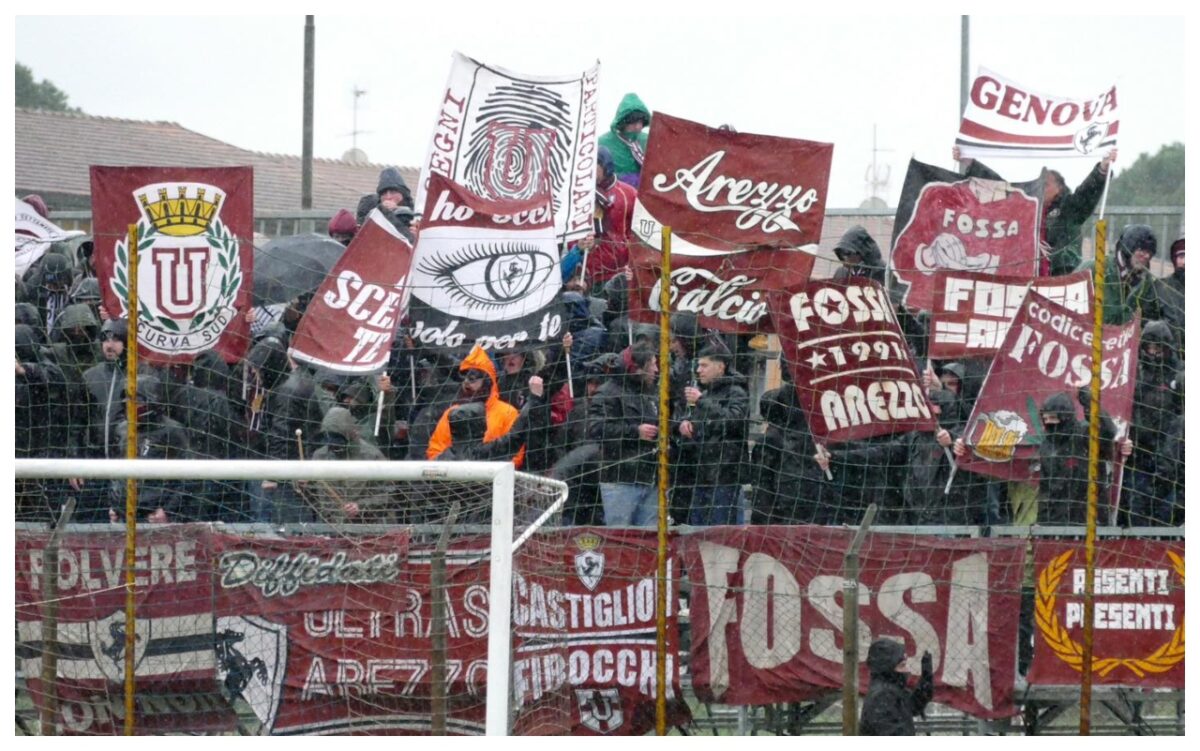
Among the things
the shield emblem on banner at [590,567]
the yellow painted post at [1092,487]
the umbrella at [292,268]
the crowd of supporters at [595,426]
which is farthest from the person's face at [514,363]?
the yellow painted post at [1092,487]

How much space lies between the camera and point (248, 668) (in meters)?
8.65

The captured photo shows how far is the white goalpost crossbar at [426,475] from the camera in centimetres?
685

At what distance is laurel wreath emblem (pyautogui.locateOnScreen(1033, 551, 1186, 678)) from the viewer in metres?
8.40

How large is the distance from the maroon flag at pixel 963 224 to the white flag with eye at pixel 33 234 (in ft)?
17.0

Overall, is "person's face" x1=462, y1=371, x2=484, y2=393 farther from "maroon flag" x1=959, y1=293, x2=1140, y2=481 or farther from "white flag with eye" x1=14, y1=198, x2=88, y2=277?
"white flag with eye" x1=14, y1=198, x2=88, y2=277

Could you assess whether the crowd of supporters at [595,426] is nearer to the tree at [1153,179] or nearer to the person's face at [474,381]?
the person's face at [474,381]

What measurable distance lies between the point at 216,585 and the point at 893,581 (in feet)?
11.5

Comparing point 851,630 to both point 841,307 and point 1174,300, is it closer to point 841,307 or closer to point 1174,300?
point 841,307

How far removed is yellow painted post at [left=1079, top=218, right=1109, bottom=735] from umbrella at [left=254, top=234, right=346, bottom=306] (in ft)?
14.6

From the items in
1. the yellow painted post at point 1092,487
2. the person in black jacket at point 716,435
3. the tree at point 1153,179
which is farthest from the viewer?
the tree at point 1153,179

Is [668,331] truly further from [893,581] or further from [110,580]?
[110,580]

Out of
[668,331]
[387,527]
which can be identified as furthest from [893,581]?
[387,527]

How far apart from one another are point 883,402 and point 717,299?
1013 mm

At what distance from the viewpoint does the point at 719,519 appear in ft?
29.3
